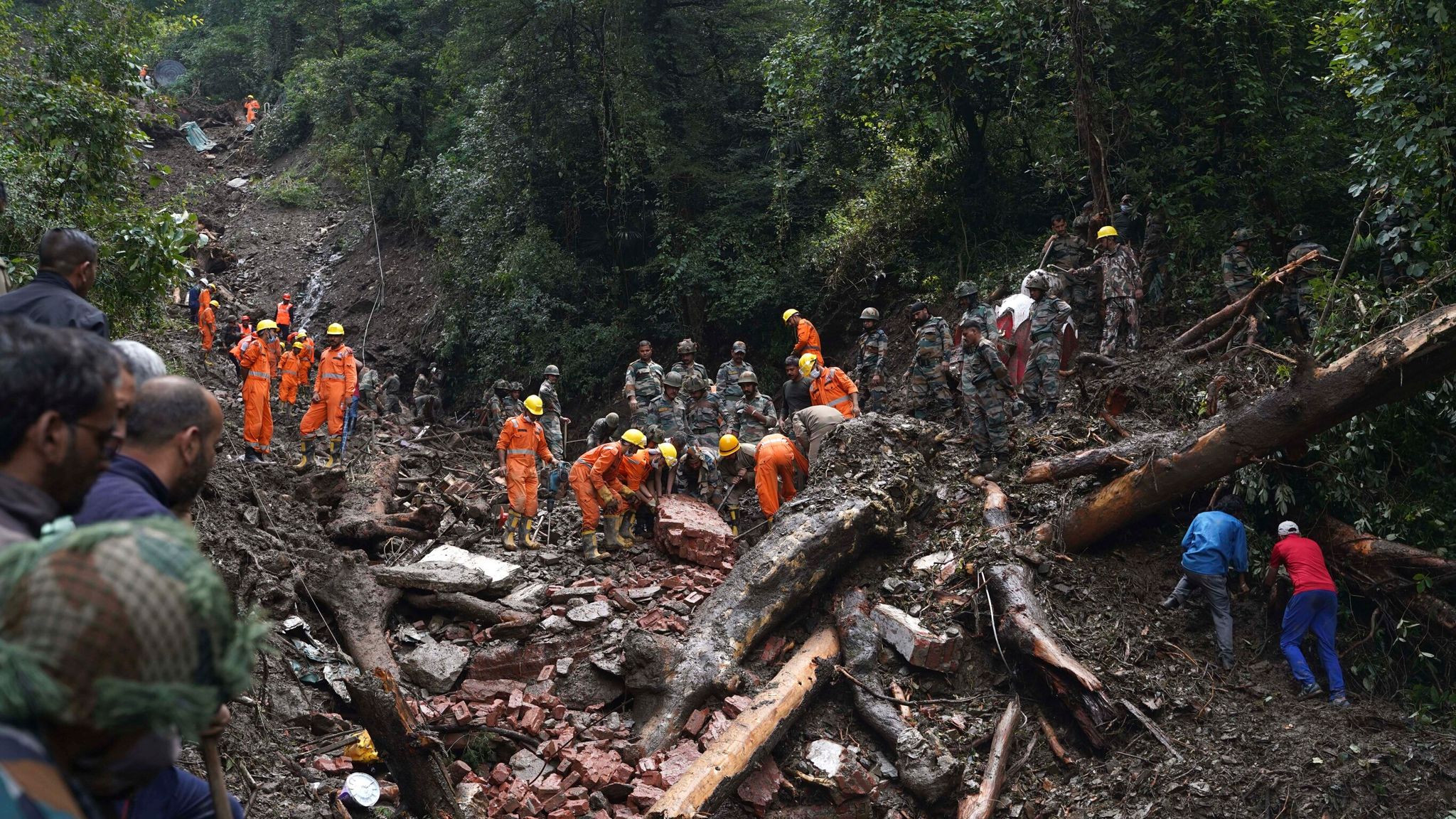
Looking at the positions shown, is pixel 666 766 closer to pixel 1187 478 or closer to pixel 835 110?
pixel 1187 478

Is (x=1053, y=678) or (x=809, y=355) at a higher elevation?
(x=809, y=355)

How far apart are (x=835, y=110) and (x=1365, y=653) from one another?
1214 centimetres

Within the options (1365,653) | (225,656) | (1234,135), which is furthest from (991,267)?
(225,656)

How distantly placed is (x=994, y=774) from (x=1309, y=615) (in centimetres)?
259

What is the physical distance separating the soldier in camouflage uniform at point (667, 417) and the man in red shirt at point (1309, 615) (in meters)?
7.17

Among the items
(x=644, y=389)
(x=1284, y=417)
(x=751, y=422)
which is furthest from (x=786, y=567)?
(x=644, y=389)

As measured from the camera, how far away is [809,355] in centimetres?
1225

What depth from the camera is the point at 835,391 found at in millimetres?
11461

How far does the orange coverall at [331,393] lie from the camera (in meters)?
12.3

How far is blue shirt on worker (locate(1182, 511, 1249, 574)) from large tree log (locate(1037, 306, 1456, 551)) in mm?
440

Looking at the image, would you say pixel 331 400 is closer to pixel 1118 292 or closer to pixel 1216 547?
pixel 1118 292

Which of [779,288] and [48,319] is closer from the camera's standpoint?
[48,319]

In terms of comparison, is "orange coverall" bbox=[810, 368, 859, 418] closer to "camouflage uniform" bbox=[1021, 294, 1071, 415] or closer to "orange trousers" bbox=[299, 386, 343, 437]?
"camouflage uniform" bbox=[1021, 294, 1071, 415]

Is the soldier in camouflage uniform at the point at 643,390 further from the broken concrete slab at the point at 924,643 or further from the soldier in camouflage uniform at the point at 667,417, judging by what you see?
the broken concrete slab at the point at 924,643
